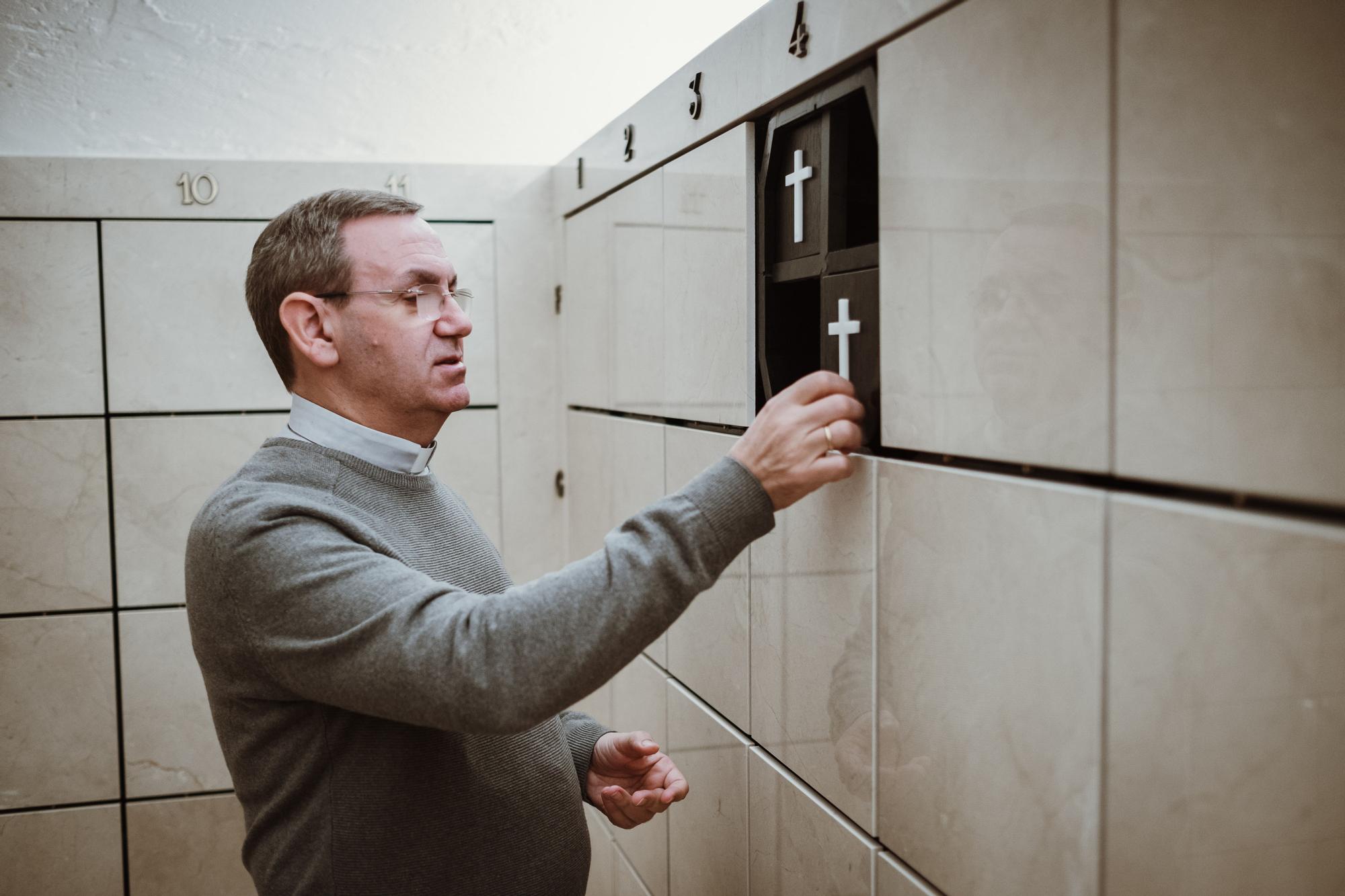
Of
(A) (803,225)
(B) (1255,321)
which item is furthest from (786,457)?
(B) (1255,321)

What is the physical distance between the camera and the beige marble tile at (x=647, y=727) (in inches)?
93.0

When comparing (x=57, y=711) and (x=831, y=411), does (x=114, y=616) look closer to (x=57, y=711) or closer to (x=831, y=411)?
(x=57, y=711)

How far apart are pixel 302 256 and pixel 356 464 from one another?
354 mm

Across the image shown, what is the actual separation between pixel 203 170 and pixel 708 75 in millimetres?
1776

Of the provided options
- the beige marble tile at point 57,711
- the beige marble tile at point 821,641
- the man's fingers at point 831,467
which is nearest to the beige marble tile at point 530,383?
the beige marble tile at point 57,711

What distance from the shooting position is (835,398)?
1362 millimetres

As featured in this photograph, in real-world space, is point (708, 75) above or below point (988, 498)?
above

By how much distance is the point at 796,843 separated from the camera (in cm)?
→ 165

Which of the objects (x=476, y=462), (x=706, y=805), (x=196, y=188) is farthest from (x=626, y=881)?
(x=196, y=188)

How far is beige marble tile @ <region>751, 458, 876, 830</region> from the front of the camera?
1417 mm

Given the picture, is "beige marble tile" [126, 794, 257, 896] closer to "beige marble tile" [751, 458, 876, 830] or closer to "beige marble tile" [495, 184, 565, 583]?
"beige marble tile" [495, 184, 565, 583]

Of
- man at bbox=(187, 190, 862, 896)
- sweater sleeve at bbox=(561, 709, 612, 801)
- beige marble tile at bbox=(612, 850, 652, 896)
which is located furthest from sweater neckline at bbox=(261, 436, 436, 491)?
beige marble tile at bbox=(612, 850, 652, 896)

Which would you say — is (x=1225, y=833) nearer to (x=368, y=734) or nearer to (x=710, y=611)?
(x=368, y=734)

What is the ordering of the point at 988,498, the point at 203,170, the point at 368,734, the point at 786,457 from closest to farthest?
1. the point at 988,498
2. the point at 786,457
3. the point at 368,734
4. the point at 203,170
